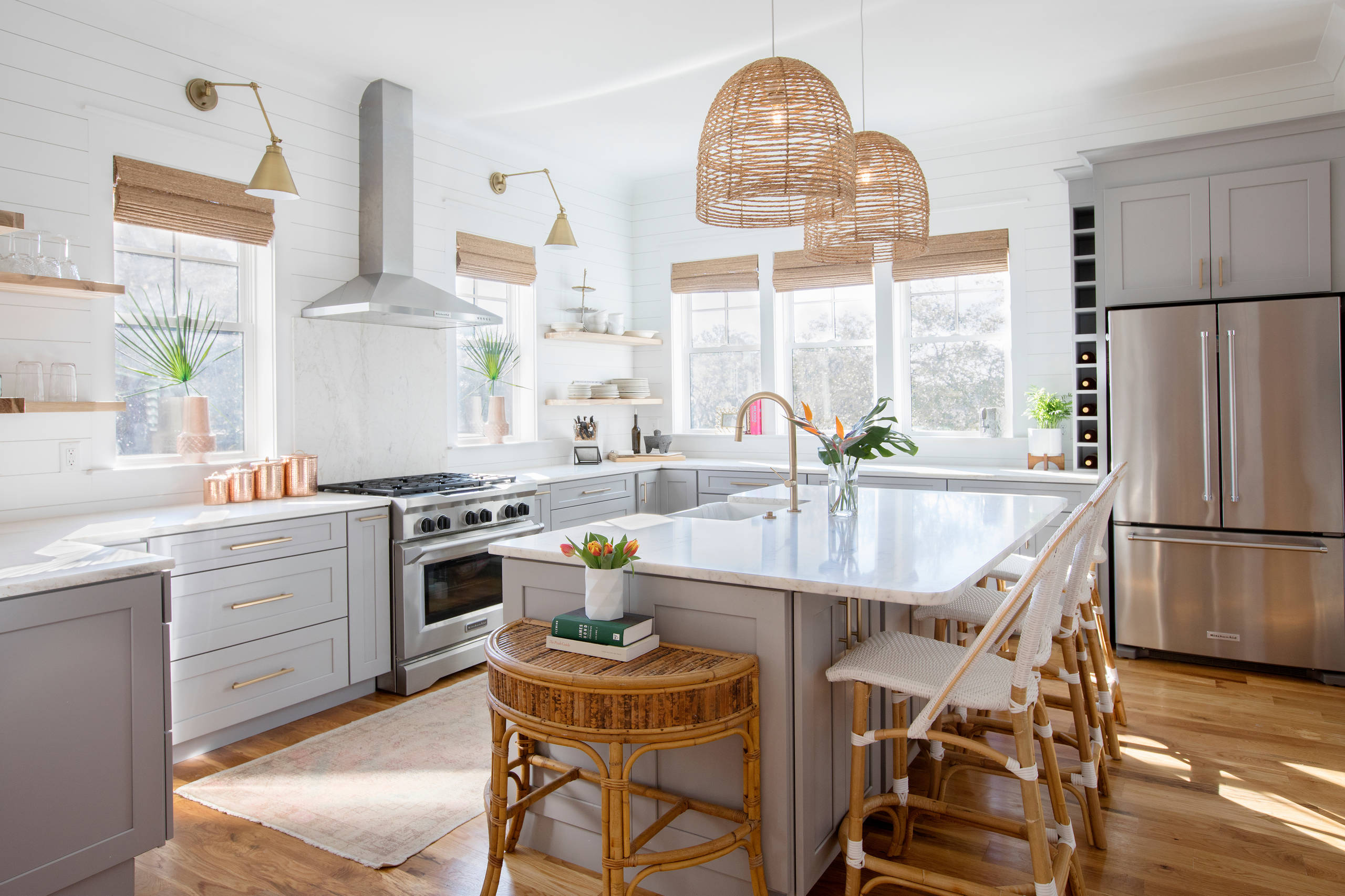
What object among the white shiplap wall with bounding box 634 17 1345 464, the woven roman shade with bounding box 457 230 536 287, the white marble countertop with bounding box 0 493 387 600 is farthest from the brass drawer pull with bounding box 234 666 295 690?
the white shiplap wall with bounding box 634 17 1345 464

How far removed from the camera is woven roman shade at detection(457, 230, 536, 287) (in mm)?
4941

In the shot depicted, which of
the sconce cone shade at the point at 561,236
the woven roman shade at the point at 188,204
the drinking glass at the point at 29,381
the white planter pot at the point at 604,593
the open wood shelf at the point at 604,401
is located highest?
the sconce cone shade at the point at 561,236

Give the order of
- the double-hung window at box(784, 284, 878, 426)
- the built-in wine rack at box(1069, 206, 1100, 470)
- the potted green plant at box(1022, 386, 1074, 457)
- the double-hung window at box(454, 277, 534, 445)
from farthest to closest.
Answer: the double-hung window at box(784, 284, 878, 426) → the double-hung window at box(454, 277, 534, 445) → the potted green plant at box(1022, 386, 1074, 457) → the built-in wine rack at box(1069, 206, 1100, 470)

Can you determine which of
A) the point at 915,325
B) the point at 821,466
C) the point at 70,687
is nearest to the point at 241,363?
the point at 70,687

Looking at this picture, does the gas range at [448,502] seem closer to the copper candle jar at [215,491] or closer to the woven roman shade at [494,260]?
the copper candle jar at [215,491]

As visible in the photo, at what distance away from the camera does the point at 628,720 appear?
5.71ft

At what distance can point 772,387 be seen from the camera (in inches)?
238

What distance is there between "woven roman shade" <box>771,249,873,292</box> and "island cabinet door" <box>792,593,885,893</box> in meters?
3.77

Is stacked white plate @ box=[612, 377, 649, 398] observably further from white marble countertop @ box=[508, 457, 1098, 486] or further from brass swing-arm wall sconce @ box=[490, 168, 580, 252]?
brass swing-arm wall sconce @ box=[490, 168, 580, 252]

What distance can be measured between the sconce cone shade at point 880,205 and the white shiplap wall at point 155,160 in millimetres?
2581

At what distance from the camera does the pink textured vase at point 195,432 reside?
3.56 metres

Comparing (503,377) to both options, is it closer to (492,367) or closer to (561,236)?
(492,367)

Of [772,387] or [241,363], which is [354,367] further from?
[772,387]

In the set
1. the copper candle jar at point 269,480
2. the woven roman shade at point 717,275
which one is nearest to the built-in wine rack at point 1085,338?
the woven roman shade at point 717,275
